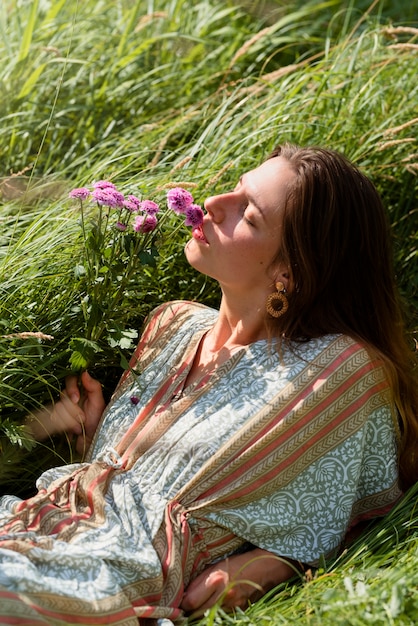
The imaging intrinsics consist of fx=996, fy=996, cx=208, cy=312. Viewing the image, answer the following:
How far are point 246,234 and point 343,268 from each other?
1.02 ft

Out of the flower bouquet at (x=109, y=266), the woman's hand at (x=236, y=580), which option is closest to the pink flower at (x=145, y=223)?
the flower bouquet at (x=109, y=266)

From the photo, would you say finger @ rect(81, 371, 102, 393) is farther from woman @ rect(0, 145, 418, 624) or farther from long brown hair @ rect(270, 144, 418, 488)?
long brown hair @ rect(270, 144, 418, 488)

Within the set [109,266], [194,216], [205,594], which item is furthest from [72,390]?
[205,594]

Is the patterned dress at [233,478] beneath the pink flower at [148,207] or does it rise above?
beneath

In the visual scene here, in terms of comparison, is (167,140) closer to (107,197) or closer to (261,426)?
(107,197)

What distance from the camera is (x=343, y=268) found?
2967mm

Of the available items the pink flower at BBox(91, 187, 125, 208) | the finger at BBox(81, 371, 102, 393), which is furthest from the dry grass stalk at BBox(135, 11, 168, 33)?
the finger at BBox(81, 371, 102, 393)

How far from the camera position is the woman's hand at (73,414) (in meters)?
3.21

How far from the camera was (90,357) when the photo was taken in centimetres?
318

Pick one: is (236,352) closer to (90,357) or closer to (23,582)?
(90,357)

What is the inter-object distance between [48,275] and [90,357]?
0.37 m

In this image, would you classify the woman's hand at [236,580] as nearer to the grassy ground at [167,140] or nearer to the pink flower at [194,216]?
the grassy ground at [167,140]

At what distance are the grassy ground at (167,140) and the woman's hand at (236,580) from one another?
0.06 m

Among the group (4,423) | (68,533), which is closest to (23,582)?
(68,533)
